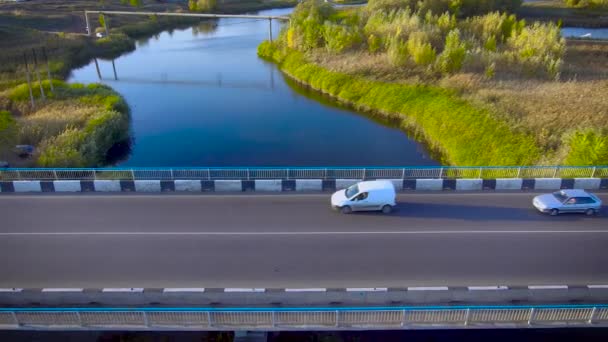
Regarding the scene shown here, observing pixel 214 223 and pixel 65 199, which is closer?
pixel 214 223

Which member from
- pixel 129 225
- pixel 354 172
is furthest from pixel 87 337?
pixel 354 172

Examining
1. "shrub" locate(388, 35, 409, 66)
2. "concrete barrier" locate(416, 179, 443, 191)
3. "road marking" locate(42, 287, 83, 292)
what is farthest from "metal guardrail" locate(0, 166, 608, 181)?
"shrub" locate(388, 35, 409, 66)

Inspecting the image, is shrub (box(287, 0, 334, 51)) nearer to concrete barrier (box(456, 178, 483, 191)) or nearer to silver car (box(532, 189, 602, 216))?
concrete barrier (box(456, 178, 483, 191))

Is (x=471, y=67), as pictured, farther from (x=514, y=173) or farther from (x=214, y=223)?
(x=214, y=223)

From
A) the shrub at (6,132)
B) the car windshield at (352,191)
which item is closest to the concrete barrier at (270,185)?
the car windshield at (352,191)

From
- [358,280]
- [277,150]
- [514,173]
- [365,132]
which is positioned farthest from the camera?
[365,132]

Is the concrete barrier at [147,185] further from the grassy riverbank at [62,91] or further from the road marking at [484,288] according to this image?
the road marking at [484,288]

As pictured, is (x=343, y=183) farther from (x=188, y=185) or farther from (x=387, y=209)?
(x=188, y=185)
